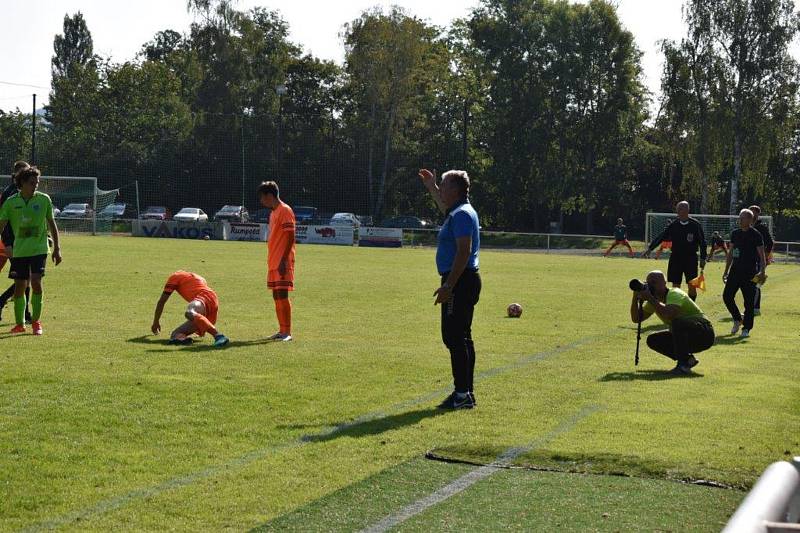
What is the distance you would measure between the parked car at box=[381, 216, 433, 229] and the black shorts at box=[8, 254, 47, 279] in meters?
52.0

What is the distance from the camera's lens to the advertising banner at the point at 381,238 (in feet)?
166

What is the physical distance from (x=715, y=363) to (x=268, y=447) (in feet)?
21.2

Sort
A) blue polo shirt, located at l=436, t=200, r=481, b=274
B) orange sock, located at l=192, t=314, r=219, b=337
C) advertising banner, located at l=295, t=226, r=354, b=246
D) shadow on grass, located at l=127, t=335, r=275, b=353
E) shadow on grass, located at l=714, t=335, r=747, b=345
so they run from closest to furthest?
blue polo shirt, located at l=436, t=200, r=481, b=274 → shadow on grass, located at l=127, t=335, r=275, b=353 → orange sock, located at l=192, t=314, r=219, b=337 → shadow on grass, located at l=714, t=335, r=747, b=345 → advertising banner, located at l=295, t=226, r=354, b=246

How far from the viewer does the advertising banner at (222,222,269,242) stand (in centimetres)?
5144

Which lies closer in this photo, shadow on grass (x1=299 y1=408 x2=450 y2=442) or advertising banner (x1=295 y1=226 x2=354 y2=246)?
shadow on grass (x1=299 y1=408 x2=450 y2=442)

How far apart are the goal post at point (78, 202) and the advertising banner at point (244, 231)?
561 cm

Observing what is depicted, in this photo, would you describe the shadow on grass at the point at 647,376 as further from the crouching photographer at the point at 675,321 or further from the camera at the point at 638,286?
the camera at the point at 638,286

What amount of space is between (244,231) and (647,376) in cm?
4215

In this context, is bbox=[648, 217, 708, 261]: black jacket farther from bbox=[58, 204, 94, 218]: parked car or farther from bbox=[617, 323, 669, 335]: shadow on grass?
bbox=[58, 204, 94, 218]: parked car

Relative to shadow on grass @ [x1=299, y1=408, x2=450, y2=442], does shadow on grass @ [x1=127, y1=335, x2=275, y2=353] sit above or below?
below

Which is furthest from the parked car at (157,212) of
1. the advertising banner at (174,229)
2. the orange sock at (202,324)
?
the orange sock at (202,324)

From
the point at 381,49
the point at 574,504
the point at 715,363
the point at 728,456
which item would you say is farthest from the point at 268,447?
the point at 381,49

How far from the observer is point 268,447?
7.21 meters

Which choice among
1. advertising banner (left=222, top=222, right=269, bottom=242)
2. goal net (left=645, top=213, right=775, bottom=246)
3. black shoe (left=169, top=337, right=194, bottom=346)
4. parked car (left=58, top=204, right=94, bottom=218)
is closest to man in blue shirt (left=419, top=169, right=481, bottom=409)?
black shoe (left=169, top=337, right=194, bottom=346)
